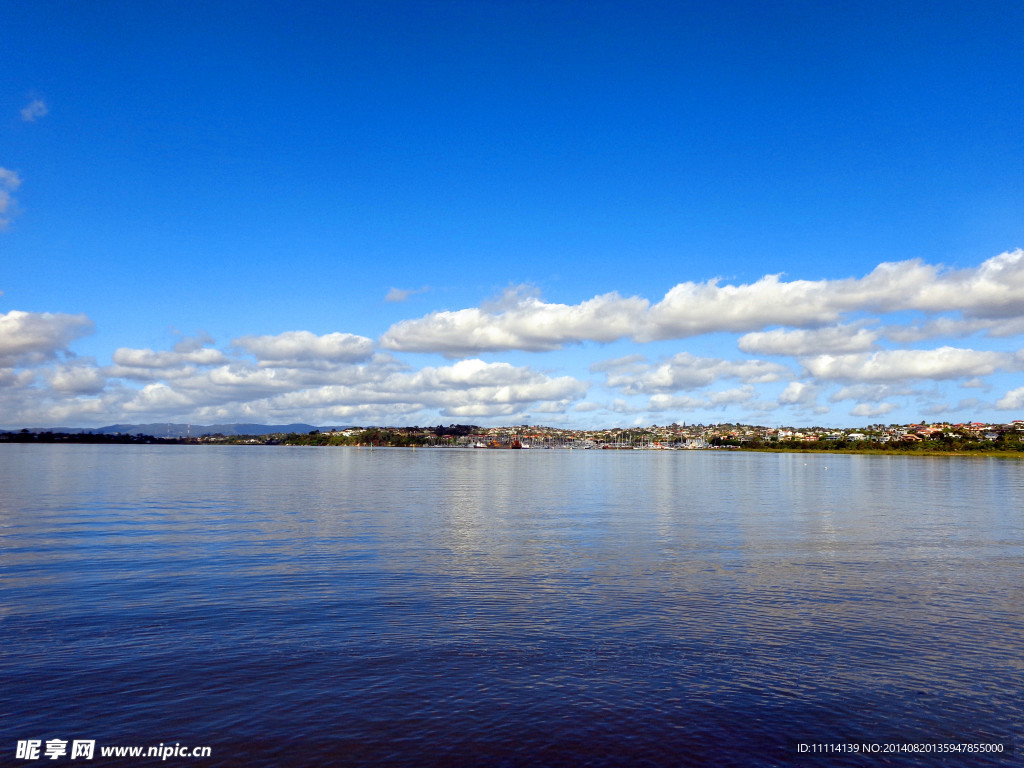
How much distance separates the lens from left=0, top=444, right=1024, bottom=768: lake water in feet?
47.0

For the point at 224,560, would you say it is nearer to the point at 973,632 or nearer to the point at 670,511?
the point at 973,632

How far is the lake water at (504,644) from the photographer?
14.3 m

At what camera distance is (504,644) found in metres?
19.8

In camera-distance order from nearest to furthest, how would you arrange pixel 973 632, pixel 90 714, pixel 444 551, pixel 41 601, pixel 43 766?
pixel 43 766
pixel 90 714
pixel 973 632
pixel 41 601
pixel 444 551

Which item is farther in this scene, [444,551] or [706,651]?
[444,551]

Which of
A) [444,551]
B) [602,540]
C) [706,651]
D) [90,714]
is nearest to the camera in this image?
[90,714]

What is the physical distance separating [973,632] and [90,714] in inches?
968

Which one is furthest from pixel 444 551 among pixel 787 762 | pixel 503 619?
pixel 787 762

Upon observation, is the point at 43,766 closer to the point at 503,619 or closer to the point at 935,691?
the point at 503,619

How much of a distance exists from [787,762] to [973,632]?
40.4ft

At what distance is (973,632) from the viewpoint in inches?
853

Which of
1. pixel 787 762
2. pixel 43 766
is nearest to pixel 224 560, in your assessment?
pixel 43 766

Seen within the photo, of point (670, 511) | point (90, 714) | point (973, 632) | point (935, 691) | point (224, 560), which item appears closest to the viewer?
point (90, 714)

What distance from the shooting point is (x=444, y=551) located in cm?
3588
